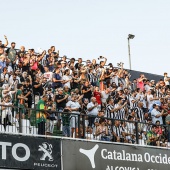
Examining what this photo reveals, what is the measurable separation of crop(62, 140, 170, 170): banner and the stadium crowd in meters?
0.38

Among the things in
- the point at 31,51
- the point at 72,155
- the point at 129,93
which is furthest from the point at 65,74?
the point at 72,155

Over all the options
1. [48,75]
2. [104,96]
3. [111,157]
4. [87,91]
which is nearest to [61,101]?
[48,75]

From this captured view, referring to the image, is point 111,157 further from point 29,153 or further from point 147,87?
point 147,87

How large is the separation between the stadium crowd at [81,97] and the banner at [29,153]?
47cm

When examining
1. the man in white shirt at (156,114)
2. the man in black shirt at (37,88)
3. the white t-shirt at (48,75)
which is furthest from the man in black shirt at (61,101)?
the man in white shirt at (156,114)

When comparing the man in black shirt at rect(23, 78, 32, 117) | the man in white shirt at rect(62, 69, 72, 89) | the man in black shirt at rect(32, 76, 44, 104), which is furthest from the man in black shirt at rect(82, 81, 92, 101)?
the man in black shirt at rect(23, 78, 32, 117)

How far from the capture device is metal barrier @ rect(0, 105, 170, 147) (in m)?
21.6

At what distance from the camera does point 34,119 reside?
22156 mm

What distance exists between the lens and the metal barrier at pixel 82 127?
21.6 meters

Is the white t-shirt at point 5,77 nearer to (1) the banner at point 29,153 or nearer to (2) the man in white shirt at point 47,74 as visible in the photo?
(2) the man in white shirt at point 47,74

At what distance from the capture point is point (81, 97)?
25.5 meters

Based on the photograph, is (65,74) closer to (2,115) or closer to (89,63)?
(89,63)

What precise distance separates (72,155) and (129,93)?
7.34m

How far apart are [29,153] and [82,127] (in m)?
2.56
